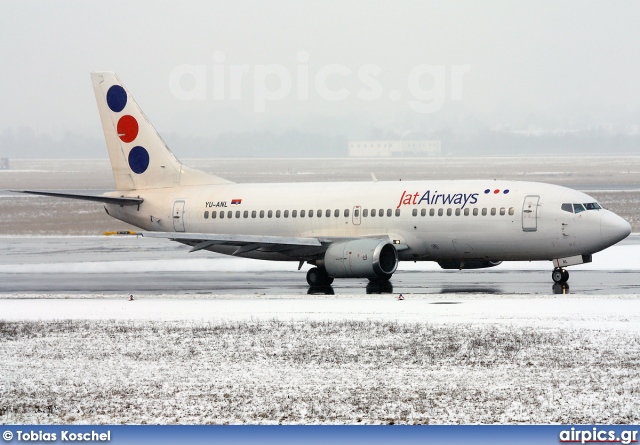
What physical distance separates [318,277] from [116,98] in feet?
39.3

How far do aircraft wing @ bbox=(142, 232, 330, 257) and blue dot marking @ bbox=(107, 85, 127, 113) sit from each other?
7470 millimetres

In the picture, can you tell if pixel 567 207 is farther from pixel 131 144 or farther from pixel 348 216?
pixel 131 144

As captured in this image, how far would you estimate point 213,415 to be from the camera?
1419 cm

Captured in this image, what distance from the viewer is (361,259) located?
33.5 metres

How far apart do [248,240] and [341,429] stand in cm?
2244

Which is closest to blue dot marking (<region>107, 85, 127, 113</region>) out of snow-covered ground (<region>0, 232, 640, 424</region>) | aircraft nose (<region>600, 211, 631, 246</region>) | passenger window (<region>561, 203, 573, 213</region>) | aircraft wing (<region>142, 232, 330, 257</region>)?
aircraft wing (<region>142, 232, 330, 257</region>)

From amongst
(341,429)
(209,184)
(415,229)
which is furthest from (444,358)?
(209,184)

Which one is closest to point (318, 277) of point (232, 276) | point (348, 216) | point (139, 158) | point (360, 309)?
point (348, 216)

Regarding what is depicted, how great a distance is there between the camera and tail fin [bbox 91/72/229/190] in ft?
135

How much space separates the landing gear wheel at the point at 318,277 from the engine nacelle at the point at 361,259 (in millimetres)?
785

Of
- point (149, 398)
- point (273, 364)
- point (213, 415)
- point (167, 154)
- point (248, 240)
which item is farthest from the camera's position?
point (167, 154)

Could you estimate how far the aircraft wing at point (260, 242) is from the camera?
35.0 m

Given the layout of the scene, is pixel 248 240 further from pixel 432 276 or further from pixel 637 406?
pixel 637 406

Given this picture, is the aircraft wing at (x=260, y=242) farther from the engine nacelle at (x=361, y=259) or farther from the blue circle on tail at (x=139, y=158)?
the blue circle on tail at (x=139, y=158)
